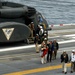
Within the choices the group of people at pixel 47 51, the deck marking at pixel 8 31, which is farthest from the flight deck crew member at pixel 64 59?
the deck marking at pixel 8 31

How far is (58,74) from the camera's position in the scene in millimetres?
22812

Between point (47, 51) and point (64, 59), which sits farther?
point (47, 51)

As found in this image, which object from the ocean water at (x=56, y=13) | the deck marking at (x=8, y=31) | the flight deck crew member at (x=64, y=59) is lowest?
the ocean water at (x=56, y=13)

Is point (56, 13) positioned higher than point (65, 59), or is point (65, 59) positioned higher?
point (65, 59)

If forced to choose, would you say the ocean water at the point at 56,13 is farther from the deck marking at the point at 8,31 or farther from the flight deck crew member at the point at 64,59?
the flight deck crew member at the point at 64,59

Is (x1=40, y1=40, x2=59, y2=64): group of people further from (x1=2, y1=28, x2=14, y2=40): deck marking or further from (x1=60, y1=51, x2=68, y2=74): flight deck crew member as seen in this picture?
(x1=2, y1=28, x2=14, y2=40): deck marking

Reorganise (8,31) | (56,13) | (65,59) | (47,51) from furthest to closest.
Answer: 1. (56,13)
2. (8,31)
3. (47,51)
4. (65,59)

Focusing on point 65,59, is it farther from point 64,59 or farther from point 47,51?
point 47,51

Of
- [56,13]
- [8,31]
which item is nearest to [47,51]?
[8,31]

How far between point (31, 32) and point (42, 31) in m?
1.09

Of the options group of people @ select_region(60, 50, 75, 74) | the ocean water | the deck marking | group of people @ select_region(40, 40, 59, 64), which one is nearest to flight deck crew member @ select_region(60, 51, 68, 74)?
group of people @ select_region(60, 50, 75, 74)

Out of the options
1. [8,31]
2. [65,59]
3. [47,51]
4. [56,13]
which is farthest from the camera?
[56,13]

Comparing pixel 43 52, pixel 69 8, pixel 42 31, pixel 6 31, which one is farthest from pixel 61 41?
pixel 69 8

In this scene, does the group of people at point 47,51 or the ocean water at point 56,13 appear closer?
the group of people at point 47,51
